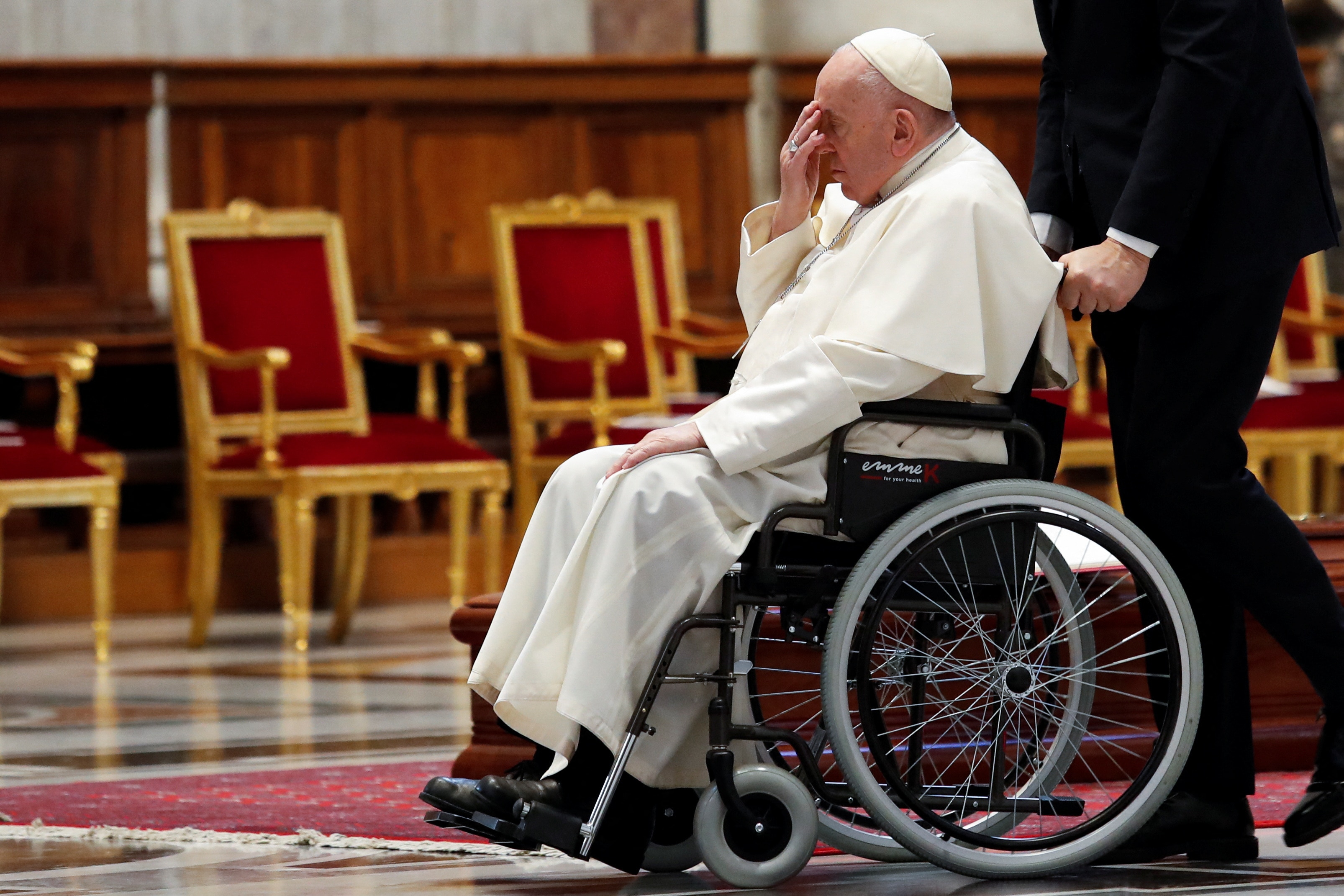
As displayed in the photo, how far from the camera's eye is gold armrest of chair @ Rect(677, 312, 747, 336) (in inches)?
229

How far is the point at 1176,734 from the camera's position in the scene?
2.15 metres

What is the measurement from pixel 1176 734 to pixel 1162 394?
37 cm

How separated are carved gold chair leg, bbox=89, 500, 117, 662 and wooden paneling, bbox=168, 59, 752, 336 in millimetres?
1452

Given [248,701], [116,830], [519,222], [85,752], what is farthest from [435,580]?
[116,830]

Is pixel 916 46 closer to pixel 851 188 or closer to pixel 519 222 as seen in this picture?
pixel 851 188

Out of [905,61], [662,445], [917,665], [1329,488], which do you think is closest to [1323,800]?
[917,665]

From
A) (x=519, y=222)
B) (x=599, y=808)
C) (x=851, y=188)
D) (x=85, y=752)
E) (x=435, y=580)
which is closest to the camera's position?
(x=599, y=808)

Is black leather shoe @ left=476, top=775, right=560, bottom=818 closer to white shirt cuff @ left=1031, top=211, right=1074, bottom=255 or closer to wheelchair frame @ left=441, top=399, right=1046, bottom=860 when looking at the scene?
wheelchair frame @ left=441, top=399, right=1046, bottom=860

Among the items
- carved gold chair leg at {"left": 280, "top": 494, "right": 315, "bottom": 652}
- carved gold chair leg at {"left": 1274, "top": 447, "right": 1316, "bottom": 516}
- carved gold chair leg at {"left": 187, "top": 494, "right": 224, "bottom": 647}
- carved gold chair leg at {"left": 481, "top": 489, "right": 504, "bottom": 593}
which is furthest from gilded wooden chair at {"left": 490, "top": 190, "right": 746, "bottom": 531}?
carved gold chair leg at {"left": 1274, "top": 447, "right": 1316, "bottom": 516}

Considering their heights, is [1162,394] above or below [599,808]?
above

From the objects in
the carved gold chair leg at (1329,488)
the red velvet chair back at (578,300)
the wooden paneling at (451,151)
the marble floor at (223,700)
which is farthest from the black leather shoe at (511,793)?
the carved gold chair leg at (1329,488)

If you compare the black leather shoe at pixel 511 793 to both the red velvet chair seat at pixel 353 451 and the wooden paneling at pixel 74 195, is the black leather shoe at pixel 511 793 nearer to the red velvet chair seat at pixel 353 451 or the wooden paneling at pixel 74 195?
the red velvet chair seat at pixel 353 451

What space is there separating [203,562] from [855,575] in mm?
3484

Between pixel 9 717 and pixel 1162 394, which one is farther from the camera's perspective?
pixel 9 717
